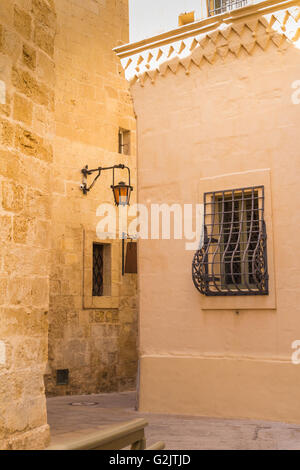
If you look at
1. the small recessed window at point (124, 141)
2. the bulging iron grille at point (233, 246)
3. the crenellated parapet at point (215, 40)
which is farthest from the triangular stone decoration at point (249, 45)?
the small recessed window at point (124, 141)

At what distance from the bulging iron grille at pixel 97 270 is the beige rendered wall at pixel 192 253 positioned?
3165 mm

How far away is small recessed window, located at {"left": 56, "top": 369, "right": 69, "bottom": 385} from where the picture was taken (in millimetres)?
10470

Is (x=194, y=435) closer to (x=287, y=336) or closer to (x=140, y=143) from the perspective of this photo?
(x=287, y=336)

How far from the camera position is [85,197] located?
11.2 meters

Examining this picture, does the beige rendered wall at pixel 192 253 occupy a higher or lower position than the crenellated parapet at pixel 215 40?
lower

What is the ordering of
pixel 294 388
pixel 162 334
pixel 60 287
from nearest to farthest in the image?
pixel 294 388 < pixel 162 334 < pixel 60 287

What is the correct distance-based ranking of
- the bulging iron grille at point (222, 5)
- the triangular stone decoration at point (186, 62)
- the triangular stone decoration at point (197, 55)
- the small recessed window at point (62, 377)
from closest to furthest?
the triangular stone decoration at point (197, 55)
the triangular stone decoration at point (186, 62)
the bulging iron grille at point (222, 5)
the small recessed window at point (62, 377)

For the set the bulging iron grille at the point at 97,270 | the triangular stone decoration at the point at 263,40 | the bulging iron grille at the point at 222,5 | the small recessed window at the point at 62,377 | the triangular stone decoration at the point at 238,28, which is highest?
the bulging iron grille at the point at 222,5

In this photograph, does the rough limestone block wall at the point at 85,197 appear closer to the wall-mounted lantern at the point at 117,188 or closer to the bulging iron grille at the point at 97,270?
the wall-mounted lantern at the point at 117,188

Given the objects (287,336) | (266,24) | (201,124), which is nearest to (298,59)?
(266,24)

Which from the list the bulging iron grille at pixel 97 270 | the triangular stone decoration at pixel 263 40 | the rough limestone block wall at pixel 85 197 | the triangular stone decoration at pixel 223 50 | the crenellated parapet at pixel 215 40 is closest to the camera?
the crenellated parapet at pixel 215 40

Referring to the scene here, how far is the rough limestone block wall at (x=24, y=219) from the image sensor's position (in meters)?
4.32

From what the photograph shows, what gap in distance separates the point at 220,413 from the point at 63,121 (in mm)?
6385

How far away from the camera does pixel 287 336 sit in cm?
721
